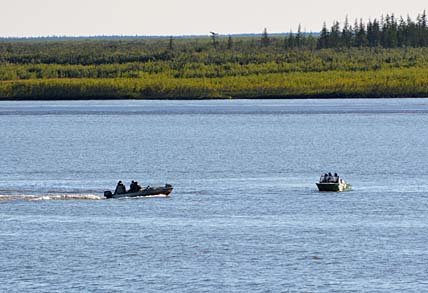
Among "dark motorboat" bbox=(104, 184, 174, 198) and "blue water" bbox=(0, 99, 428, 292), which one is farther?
"dark motorboat" bbox=(104, 184, 174, 198)

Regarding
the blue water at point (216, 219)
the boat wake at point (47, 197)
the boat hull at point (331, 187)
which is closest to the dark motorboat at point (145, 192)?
the blue water at point (216, 219)

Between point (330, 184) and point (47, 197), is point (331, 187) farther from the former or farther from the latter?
point (47, 197)

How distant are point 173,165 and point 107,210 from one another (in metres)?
27.0

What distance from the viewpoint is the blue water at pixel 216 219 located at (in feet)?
166

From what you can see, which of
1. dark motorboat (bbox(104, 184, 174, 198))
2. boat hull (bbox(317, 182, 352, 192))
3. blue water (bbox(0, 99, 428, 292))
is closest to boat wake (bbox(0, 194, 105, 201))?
blue water (bbox(0, 99, 428, 292))

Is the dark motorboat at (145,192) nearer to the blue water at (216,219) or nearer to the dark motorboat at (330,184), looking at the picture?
the blue water at (216,219)

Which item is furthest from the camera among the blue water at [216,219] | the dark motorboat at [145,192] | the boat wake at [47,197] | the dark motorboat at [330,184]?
the dark motorboat at [330,184]

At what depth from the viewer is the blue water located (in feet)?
166

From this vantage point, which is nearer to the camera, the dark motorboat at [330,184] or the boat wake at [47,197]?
the boat wake at [47,197]

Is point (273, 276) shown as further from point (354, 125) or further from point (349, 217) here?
point (354, 125)

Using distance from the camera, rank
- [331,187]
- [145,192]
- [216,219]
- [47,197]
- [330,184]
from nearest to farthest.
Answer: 1. [216,219]
2. [47,197]
3. [145,192]
4. [330,184]
5. [331,187]

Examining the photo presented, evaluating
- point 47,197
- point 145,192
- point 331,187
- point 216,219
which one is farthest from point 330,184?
point 47,197

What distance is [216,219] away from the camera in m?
63.5

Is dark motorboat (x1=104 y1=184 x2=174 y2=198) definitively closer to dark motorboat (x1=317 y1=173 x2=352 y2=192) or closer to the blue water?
the blue water
